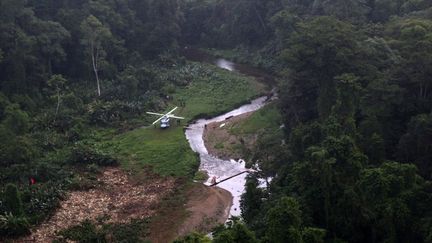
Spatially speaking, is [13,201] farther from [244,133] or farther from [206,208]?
[244,133]

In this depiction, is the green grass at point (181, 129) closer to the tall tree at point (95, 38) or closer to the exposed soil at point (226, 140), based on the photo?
the exposed soil at point (226, 140)

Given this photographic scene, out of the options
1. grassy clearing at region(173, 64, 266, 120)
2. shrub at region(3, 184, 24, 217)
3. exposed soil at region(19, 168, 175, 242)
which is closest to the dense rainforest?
shrub at region(3, 184, 24, 217)

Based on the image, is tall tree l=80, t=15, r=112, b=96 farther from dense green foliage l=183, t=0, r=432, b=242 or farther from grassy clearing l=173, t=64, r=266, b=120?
dense green foliage l=183, t=0, r=432, b=242

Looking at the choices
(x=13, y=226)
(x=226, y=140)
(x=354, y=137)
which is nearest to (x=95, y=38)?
(x=226, y=140)

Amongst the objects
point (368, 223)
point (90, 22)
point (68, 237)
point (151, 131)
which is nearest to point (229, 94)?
point (151, 131)

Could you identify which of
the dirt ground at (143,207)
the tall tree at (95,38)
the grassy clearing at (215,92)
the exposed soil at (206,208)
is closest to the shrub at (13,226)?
the dirt ground at (143,207)

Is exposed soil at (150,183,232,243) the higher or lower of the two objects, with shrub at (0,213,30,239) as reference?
lower

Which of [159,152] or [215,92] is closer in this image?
[159,152]
